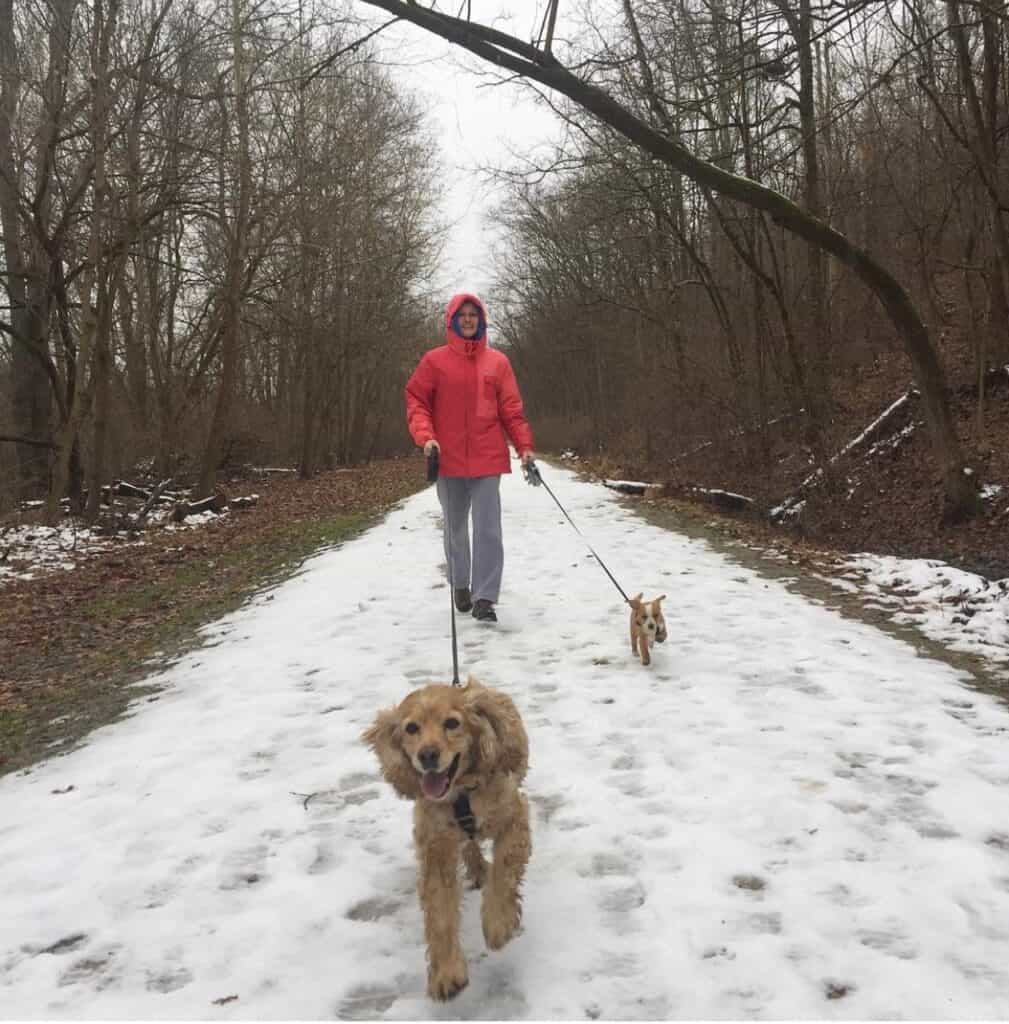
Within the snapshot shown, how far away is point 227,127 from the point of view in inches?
581

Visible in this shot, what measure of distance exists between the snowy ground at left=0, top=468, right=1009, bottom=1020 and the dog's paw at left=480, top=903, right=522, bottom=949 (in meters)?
0.07

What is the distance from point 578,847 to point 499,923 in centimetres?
67

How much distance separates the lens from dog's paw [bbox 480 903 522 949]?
2.46 m

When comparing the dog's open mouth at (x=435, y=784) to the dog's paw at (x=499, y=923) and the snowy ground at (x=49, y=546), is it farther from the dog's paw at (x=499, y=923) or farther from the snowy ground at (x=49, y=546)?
the snowy ground at (x=49, y=546)

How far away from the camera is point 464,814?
100 inches

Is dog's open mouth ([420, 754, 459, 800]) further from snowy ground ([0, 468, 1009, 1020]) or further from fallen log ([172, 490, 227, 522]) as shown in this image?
fallen log ([172, 490, 227, 522])

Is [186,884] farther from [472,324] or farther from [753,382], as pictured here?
[753,382]

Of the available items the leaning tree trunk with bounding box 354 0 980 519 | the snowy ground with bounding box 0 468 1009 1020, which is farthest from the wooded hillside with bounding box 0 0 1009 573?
the snowy ground with bounding box 0 468 1009 1020

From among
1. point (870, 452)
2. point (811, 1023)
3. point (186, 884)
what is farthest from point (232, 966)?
point (870, 452)

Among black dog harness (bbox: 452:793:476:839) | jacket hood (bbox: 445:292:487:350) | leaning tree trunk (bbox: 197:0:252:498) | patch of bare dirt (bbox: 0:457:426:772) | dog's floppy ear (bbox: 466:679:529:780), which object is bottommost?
patch of bare dirt (bbox: 0:457:426:772)

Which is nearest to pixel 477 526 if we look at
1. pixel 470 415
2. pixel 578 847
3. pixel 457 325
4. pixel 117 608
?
pixel 470 415

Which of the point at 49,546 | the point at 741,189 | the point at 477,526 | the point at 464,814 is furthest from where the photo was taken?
the point at 49,546

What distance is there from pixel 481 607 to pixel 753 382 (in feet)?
32.3

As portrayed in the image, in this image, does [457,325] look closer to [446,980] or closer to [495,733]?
[495,733]
